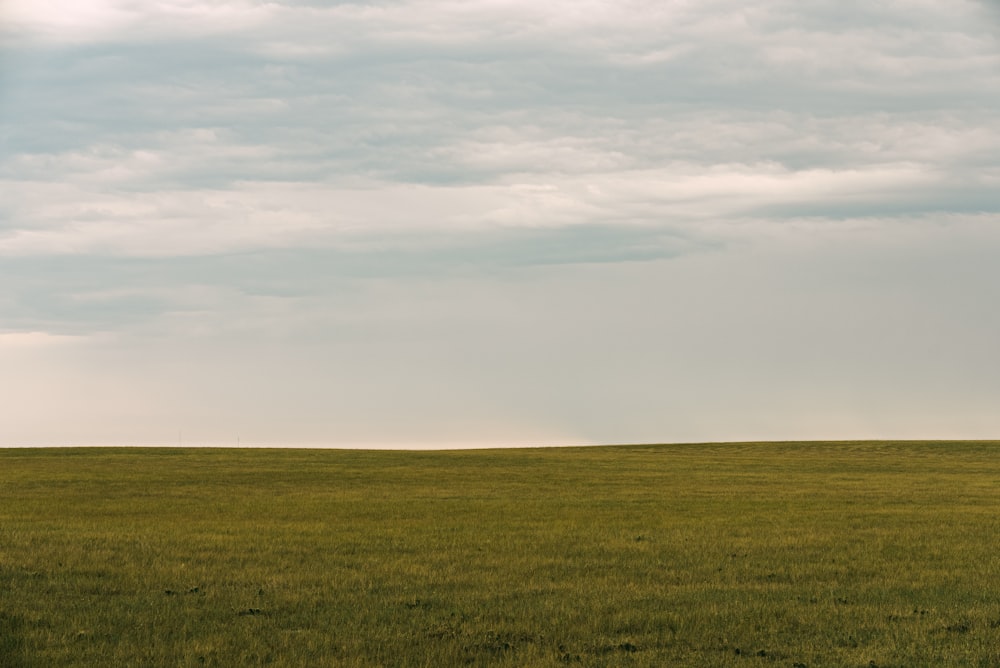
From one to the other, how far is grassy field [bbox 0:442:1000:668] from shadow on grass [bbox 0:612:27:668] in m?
0.06

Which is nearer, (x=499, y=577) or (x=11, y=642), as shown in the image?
(x=11, y=642)

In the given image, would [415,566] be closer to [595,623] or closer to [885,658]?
[595,623]

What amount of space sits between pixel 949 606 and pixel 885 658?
4.78 metres

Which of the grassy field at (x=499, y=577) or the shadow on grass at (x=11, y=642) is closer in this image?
the shadow on grass at (x=11, y=642)

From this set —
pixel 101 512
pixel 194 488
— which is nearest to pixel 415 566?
pixel 101 512

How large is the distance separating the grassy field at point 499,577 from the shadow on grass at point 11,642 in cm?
6

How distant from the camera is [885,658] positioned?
15.9m

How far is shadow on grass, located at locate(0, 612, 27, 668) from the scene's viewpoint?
15633 mm

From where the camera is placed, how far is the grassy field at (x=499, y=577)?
54.2ft

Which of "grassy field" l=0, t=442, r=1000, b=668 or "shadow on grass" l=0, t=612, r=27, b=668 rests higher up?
"grassy field" l=0, t=442, r=1000, b=668

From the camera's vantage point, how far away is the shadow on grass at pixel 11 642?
15633mm

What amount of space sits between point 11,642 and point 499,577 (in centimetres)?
984

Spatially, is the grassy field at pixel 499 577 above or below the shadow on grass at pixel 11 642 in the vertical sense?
above

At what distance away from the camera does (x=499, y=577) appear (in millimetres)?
23031
